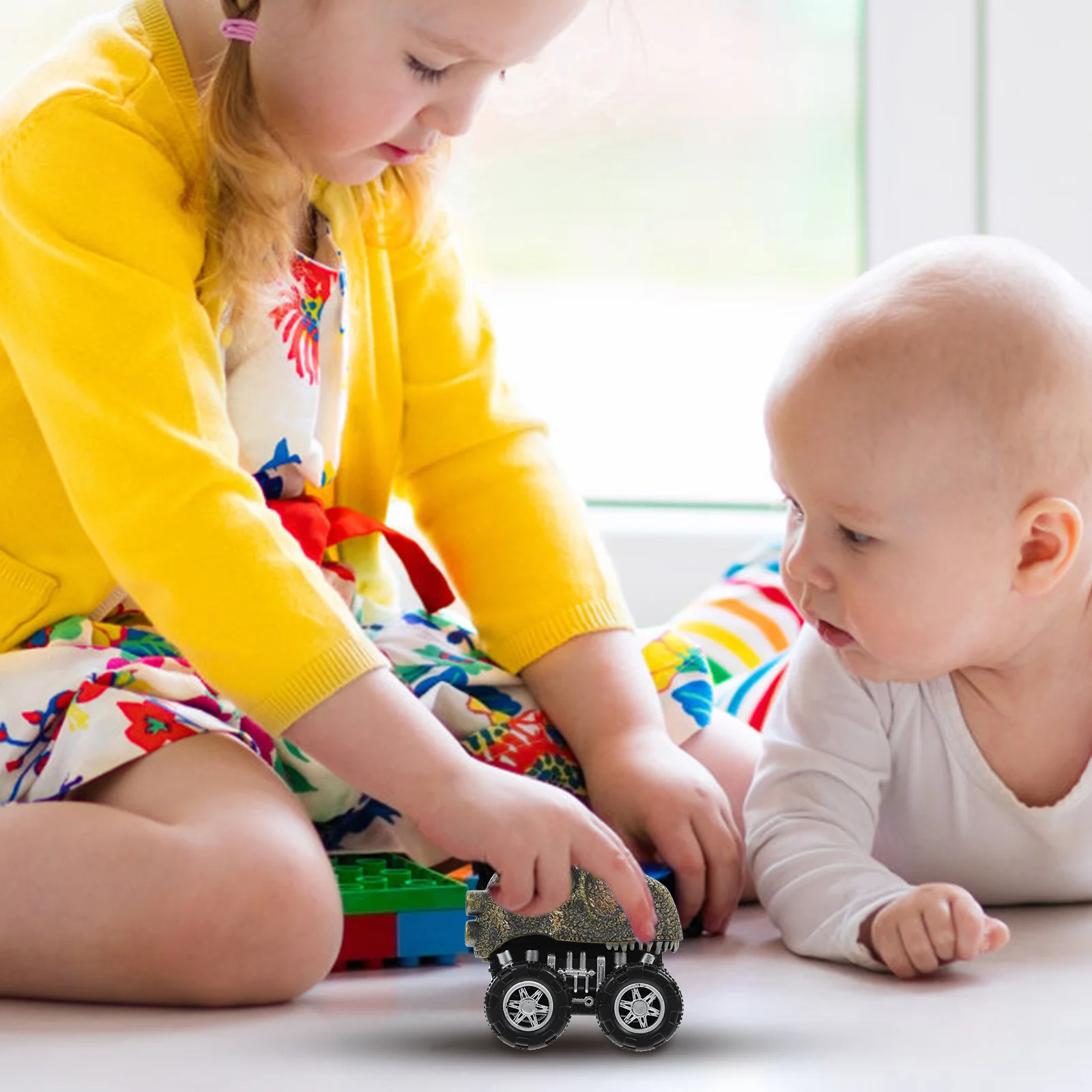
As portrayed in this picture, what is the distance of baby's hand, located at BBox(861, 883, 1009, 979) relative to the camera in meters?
0.83

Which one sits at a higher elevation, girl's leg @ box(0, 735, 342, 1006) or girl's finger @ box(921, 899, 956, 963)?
girl's leg @ box(0, 735, 342, 1006)

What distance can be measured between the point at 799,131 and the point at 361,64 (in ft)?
3.28

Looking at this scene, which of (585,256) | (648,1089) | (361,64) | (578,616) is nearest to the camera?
(648,1089)

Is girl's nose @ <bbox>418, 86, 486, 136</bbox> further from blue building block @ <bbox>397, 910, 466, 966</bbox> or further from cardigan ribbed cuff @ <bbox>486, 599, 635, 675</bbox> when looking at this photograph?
blue building block @ <bbox>397, 910, 466, 966</bbox>

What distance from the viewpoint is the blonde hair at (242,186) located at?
0.97 m

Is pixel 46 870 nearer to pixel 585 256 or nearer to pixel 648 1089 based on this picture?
pixel 648 1089

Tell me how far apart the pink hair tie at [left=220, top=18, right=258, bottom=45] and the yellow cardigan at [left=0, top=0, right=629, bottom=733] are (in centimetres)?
4

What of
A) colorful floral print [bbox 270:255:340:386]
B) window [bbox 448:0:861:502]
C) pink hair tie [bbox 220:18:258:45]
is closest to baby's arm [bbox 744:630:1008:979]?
colorful floral print [bbox 270:255:340:386]

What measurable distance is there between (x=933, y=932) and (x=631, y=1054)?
8.1 inches

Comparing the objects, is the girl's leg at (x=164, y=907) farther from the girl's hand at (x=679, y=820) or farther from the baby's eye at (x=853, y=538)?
the baby's eye at (x=853, y=538)

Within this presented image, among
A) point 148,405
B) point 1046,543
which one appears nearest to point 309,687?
point 148,405

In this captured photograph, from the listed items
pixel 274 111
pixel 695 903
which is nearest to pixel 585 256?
pixel 274 111

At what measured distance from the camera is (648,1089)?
65cm

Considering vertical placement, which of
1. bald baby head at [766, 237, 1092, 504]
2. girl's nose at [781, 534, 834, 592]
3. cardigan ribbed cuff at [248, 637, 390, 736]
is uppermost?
bald baby head at [766, 237, 1092, 504]
